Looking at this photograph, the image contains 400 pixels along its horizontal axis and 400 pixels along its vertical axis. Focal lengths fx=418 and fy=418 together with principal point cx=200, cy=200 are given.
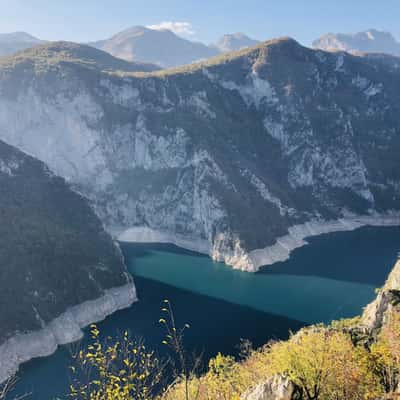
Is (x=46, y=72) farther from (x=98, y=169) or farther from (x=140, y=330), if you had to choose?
(x=140, y=330)

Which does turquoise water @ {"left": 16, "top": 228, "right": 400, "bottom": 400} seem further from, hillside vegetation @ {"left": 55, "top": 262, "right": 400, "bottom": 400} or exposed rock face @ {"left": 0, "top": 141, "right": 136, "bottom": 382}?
hillside vegetation @ {"left": 55, "top": 262, "right": 400, "bottom": 400}

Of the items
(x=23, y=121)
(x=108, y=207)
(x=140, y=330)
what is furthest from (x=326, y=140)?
(x=140, y=330)

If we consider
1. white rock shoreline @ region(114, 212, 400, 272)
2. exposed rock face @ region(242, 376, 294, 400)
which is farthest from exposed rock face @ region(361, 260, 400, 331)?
white rock shoreline @ region(114, 212, 400, 272)

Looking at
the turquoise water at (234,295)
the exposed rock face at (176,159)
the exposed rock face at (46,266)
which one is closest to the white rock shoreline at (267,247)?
the exposed rock face at (176,159)

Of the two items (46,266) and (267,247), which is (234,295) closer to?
(267,247)

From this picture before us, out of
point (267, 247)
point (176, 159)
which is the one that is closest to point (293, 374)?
point (267, 247)

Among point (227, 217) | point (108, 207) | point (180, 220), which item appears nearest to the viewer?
point (227, 217)
